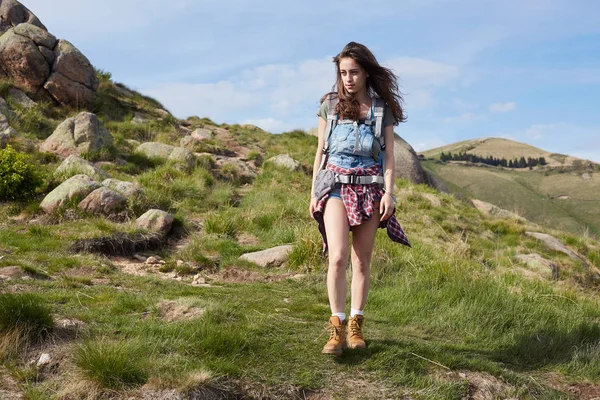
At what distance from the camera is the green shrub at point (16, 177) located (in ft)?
30.7

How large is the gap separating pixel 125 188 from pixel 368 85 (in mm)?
7127

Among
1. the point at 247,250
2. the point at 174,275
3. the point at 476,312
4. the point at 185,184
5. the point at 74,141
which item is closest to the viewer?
the point at 476,312

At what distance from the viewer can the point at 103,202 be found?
365 inches

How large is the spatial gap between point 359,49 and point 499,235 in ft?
37.0

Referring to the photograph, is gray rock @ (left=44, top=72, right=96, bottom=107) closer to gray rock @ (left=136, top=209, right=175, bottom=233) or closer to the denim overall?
gray rock @ (left=136, top=209, right=175, bottom=233)

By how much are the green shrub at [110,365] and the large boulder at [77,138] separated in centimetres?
1011

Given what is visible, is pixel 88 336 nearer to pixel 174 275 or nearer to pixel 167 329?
pixel 167 329

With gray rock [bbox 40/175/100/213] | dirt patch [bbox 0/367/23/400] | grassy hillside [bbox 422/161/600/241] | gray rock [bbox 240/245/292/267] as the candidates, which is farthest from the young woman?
grassy hillside [bbox 422/161/600/241]

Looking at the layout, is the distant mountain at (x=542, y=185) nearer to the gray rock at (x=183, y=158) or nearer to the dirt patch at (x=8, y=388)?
the gray rock at (x=183, y=158)

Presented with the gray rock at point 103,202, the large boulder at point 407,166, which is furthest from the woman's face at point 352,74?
the large boulder at point 407,166

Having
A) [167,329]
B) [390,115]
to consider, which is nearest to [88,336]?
[167,329]

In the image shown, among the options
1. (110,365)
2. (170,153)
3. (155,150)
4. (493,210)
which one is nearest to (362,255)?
(110,365)

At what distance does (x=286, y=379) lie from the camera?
138 inches

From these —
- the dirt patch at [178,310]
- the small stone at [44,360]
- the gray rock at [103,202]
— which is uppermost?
the gray rock at [103,202]
